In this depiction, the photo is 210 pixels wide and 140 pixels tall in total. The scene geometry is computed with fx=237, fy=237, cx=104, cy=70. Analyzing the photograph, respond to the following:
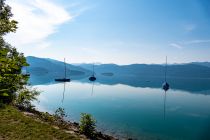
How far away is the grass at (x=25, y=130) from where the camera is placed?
55.6 ft

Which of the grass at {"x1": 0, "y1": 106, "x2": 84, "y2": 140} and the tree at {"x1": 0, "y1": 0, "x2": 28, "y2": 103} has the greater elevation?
the tree at {"x1": 0, "y1": 0, "x2": 28, "y2": 103}

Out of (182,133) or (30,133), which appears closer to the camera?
(30,133)

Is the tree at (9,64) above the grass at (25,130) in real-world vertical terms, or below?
above

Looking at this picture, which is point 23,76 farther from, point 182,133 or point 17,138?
point 182,133

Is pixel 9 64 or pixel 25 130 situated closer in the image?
pixel 9 64

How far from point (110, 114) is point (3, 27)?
55.1m

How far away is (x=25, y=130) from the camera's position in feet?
60.2

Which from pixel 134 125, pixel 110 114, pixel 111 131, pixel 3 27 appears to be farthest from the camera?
pixel 110 114

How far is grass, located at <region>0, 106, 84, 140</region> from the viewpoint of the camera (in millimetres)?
16953

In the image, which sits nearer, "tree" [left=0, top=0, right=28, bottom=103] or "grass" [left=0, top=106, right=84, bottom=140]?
"tree" [left=0, top=0, right=28, bottom=103]

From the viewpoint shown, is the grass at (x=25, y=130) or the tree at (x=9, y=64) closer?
the tree at (x=9, y=64)

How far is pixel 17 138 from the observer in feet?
53.6

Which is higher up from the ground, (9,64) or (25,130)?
(9,64)

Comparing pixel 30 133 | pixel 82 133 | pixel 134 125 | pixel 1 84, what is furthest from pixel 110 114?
pixel 1 84
